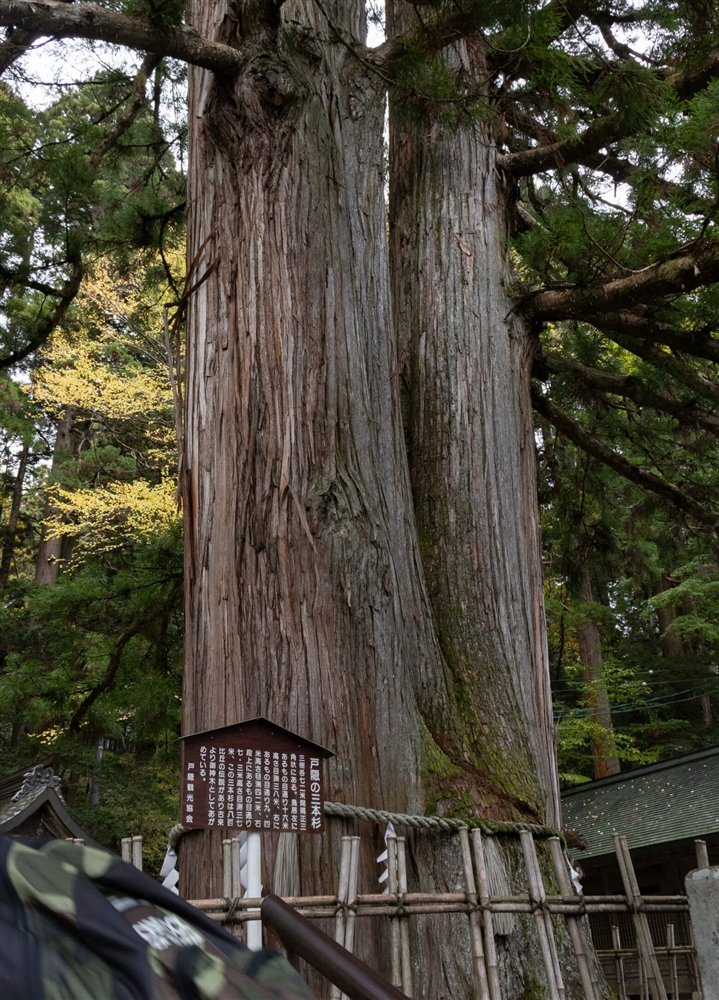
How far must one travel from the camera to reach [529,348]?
4.62 m

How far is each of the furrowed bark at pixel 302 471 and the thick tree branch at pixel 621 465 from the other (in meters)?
1.52

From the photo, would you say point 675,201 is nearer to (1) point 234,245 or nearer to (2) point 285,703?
(1) point 234,245

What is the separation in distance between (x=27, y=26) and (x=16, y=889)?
3.05 meters

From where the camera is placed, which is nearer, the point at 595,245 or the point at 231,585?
the point at 231,585

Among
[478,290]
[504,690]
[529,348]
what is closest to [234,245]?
[478,290]

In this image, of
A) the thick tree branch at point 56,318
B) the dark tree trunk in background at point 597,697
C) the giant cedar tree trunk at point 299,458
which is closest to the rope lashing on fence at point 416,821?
the giant cedar tree trunk at point 299,458

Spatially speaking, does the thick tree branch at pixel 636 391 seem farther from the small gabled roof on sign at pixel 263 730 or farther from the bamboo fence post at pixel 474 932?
the small gabled roof on sign at pixel 263 730

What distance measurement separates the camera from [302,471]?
3.27 meters

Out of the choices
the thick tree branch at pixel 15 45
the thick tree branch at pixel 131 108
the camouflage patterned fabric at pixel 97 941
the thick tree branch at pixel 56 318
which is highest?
the thick tree branch at pixel 131 108

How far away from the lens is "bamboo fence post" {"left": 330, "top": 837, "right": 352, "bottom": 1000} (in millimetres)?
2334

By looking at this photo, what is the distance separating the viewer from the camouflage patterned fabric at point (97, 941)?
76cm

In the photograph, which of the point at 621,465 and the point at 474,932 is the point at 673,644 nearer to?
the point at 621,465

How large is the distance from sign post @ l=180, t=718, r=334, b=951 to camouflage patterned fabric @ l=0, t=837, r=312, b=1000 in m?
1.44

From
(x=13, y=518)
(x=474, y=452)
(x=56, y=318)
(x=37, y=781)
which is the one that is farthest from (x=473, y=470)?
(x=13, y=518)
